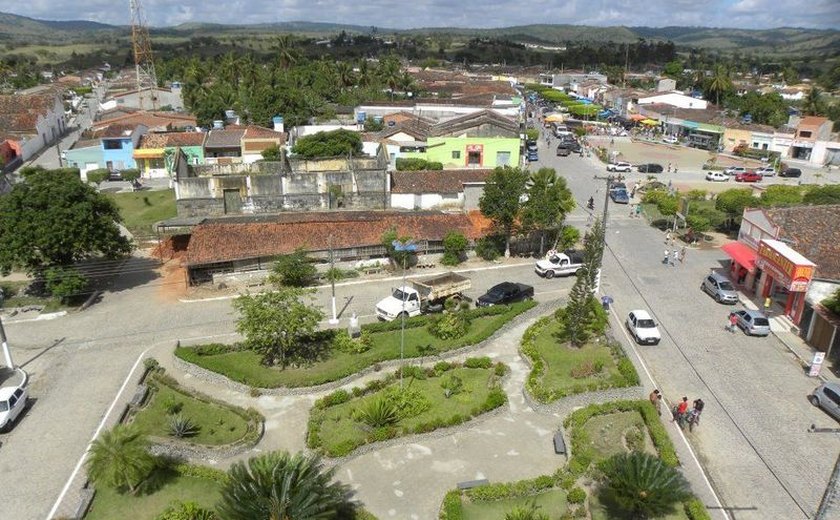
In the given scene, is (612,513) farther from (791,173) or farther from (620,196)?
(791,173)

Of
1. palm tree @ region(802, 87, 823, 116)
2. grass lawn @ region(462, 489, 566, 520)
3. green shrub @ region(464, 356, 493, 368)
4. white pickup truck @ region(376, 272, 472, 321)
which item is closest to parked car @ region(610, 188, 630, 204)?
white pickup truck @ region(376, 272, 472, 321)

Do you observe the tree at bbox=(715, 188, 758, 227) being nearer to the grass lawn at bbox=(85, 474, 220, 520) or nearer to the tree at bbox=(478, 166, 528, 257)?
the tree at bbox=(478, 166, 528, 257)

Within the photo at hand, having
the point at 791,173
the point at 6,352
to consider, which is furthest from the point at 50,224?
the point at 791,173

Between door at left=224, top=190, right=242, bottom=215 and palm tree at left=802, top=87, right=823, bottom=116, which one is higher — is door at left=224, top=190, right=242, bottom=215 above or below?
below

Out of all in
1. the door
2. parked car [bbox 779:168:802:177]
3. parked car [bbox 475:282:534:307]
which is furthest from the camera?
parked car [bbox 779:168:802:177]

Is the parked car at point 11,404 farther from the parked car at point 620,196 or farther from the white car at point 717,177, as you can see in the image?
the white car at point 717,177

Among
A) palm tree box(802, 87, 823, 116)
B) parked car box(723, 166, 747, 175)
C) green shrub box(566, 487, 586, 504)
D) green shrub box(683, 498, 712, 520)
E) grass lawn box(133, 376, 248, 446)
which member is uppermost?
palm tree box(802, 87, 823, 116)

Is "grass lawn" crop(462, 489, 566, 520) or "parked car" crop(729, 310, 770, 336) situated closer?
"grass lawn" crop(462, 489, 566, 520)
